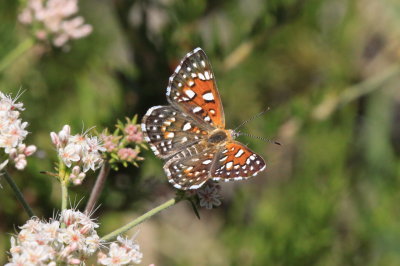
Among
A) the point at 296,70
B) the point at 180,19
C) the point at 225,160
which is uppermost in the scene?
the point at 180,19

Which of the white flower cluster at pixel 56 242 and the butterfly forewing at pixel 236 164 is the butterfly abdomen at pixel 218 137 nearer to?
the butterfly forewing at pixel 236 164

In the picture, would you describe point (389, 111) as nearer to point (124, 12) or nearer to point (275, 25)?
point (275, 25)

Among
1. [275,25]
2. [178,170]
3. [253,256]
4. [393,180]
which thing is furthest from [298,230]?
[178,170]

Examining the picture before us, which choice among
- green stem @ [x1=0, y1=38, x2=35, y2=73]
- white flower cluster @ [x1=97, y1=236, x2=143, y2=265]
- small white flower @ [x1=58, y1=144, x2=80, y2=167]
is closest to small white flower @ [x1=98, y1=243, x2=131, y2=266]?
white flower cluster @ [x1=97, y1=236, x2=143, y2=265]

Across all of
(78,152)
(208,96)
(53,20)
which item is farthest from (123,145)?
(53,20)

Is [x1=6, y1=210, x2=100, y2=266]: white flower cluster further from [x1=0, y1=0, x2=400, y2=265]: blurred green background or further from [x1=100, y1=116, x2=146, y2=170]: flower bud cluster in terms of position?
[x1=0, y1=0, x2=400, y2=265]: blurred green background

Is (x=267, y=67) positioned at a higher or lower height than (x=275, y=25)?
lower

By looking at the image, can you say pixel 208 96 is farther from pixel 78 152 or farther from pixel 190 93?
pixel 78 152
